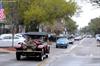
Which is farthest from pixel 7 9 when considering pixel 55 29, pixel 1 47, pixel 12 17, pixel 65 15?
pixel 55 29

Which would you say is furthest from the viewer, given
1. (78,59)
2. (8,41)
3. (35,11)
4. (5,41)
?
(35,11)

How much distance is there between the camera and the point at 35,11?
62906 mm

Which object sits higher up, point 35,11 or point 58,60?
point 35,11

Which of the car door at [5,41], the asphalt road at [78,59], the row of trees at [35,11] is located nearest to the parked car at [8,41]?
the car door at [5,41]

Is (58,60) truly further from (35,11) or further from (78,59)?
(35,11)

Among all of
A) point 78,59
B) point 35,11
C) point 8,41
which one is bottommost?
point 78,59

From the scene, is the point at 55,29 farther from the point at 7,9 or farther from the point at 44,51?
the point at 44,51

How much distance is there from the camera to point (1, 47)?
147 feet

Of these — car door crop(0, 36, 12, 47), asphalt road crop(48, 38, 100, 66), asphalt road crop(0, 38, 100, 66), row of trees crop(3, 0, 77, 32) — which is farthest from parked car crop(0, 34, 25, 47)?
row of trees crop(3, 0, 77, 32)

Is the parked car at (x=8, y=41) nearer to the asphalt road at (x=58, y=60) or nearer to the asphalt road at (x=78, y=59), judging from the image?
the asphalt road at (x=78, y=59)

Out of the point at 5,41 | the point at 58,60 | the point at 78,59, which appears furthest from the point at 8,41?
the point at 58,60

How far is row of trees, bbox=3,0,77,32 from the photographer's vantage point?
6381 cm

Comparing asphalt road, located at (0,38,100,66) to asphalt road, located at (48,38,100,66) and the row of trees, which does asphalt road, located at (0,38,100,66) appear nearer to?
asphalt road, located at (48,38,100,66)

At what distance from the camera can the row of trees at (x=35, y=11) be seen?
63812mm
